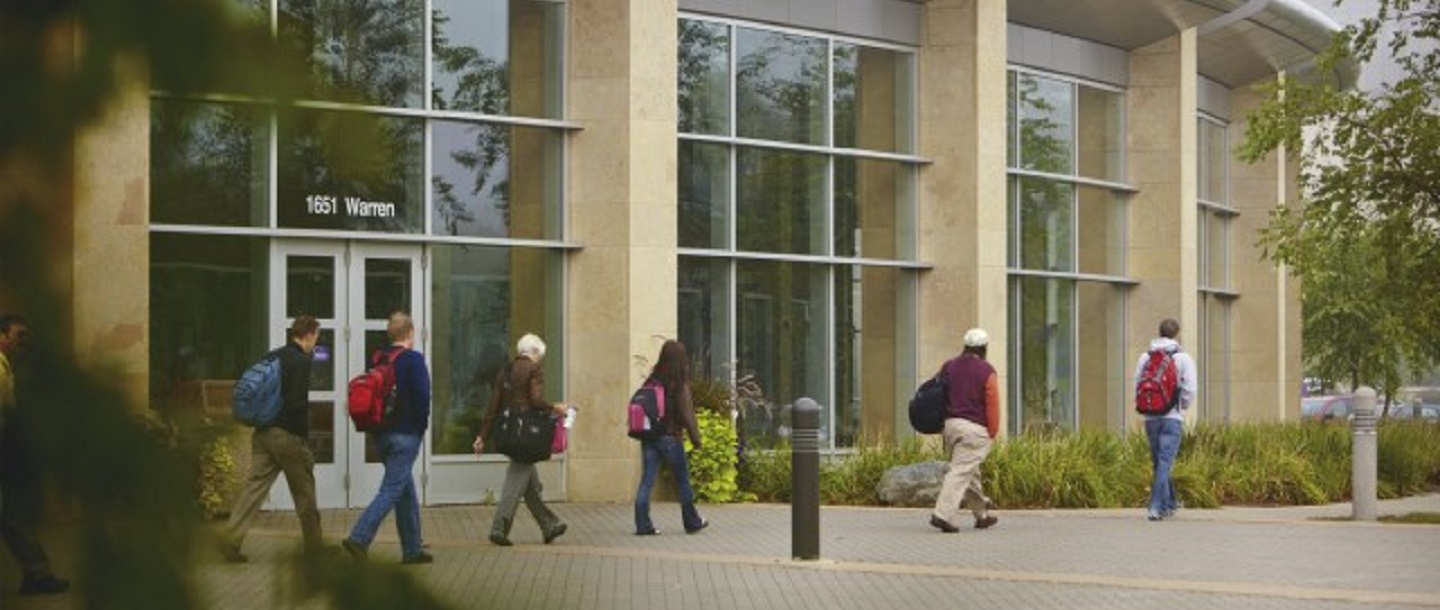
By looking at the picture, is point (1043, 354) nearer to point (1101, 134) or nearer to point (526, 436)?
point (1101, 134)

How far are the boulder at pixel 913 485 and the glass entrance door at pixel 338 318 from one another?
4.88 meters

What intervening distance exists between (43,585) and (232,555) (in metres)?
0.09

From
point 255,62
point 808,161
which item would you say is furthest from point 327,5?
point 808,161

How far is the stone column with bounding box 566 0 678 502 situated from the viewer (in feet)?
73.4

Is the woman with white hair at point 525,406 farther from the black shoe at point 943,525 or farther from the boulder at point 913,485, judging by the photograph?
the boulder at point 913,485

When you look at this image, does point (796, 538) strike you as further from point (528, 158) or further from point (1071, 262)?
point (1071, 262)

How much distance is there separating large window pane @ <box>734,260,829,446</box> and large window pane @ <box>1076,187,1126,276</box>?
6953mm

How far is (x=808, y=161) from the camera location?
26406mm

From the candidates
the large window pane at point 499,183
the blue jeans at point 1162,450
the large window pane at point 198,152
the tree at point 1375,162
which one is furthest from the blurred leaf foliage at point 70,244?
the tree at point 1375,162

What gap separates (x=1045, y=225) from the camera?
31.1 meters

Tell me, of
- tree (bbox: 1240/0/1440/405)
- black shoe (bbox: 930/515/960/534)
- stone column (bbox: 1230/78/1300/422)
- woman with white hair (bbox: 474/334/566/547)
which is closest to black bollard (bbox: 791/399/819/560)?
woman with white hair (bbox: 474/334/566/547)

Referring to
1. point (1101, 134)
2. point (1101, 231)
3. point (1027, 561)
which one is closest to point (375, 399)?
point (1027, 561)

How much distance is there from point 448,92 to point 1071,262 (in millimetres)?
13100

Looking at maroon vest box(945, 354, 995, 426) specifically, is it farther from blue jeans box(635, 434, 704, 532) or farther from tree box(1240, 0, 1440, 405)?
tree box(1240, 0, 1440, 405)
